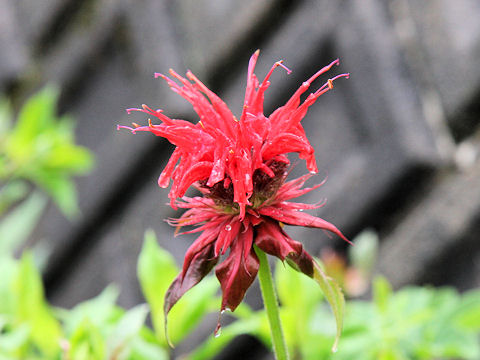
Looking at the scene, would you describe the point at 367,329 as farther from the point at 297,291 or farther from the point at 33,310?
the point at 33,310

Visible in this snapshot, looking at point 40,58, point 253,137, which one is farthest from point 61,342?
point 40,58

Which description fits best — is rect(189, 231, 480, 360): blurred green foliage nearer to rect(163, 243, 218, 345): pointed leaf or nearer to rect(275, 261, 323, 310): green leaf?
rect(275, 261, 323, 310): green leaf

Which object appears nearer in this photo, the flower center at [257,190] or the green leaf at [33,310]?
the flower center at [257,190]

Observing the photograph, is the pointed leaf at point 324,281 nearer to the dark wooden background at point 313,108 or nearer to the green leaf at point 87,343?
the green leaf at point 87,343

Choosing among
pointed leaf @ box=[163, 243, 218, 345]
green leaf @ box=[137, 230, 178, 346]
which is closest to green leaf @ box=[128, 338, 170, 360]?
green leaf @ box=[137, 230, 178, 346]

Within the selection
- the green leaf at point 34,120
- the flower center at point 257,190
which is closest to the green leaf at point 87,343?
the flower center at point 257,190

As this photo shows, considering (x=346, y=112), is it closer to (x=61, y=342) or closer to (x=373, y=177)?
(x=373, y=177)
